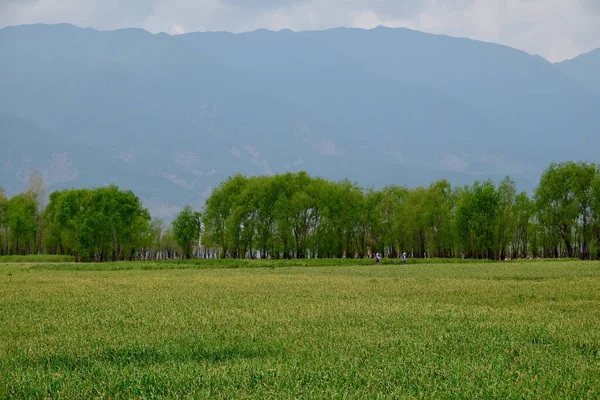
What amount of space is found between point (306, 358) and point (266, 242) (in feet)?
313

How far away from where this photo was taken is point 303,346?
15.5 meters

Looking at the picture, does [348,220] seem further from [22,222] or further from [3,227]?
[3,227]

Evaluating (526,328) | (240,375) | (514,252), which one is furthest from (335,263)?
(240,375)

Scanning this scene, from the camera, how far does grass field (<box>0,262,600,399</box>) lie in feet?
37.8

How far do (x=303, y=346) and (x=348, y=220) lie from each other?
93.0 m

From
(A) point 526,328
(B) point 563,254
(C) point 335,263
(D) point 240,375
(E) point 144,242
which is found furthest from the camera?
(E) point 144,242

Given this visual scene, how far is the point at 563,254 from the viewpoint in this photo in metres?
110

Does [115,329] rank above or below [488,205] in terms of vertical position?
below

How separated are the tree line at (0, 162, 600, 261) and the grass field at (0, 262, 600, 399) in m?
76.9

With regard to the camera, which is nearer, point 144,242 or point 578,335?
point 578,335

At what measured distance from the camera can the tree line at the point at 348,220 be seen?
10050cm

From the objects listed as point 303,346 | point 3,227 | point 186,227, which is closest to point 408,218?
point 186,227

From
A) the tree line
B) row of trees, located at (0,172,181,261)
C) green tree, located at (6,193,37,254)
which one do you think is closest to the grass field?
the tree line

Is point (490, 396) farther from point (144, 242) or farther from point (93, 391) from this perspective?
point (144, 242)
